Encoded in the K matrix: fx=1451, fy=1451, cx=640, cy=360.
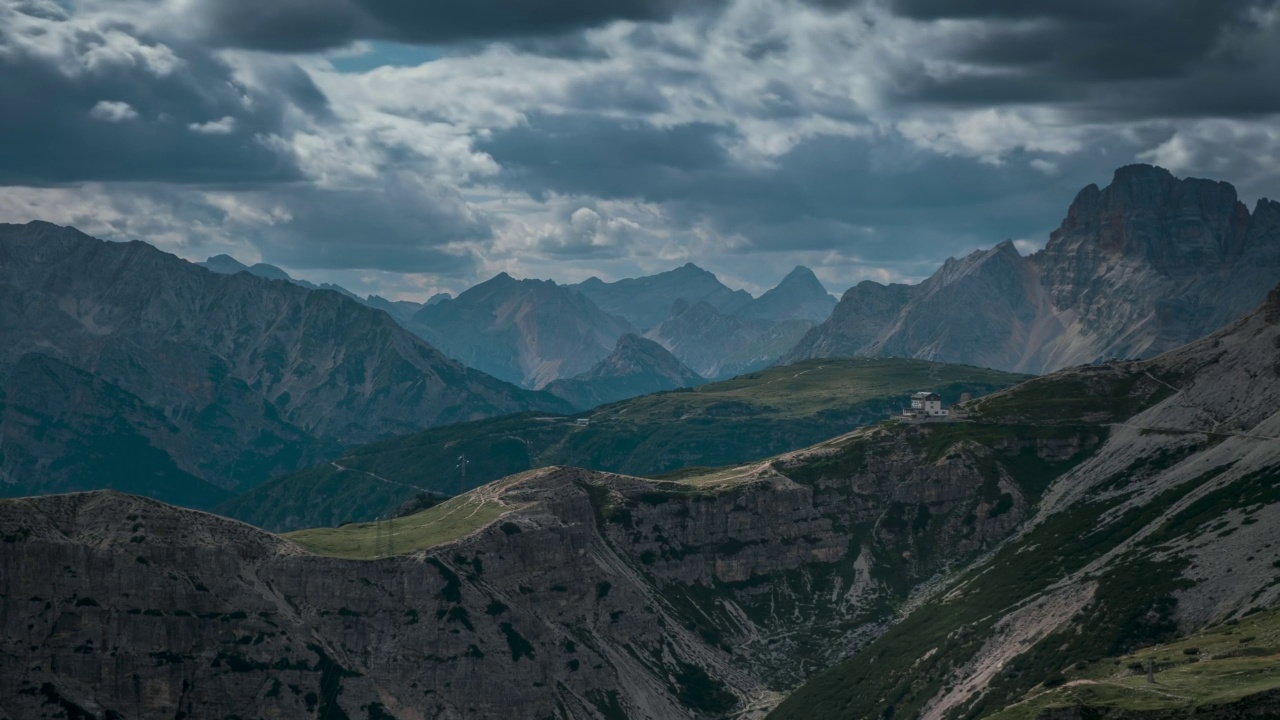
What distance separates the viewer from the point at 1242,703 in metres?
193

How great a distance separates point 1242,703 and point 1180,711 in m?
9.33

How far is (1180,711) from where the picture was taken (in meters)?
200
